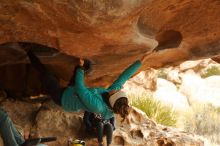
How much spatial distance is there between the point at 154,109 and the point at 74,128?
13.5ft

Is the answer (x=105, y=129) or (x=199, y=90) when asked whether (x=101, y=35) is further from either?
(x=199, y=90)

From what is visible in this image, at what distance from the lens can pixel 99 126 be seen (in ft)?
21.9

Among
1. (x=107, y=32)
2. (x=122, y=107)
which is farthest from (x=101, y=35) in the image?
(x=122, y=107)

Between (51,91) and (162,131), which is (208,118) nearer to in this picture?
(162,131)

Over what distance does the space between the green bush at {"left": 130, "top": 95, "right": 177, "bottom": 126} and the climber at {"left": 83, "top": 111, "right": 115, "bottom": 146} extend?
12.8 ft


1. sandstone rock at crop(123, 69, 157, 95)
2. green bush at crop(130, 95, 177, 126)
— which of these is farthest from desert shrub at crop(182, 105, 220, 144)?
green bush at crop(130, 95, 177, 126)

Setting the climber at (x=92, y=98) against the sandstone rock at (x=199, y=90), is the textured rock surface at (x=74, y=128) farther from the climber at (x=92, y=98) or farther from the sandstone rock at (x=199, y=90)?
the sandstone rock at (x=199, y=90)

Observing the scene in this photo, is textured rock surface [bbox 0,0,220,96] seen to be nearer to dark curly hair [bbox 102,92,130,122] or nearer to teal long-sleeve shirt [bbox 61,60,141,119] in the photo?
teal long-sleeve shirt [bbox 61,60,141,119]

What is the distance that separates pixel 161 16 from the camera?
18.9ft

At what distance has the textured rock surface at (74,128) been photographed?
682 centimetres

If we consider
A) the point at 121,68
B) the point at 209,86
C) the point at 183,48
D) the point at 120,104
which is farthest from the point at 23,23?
the point at 209,86

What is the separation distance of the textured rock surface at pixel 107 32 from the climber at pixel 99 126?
777 millimetres

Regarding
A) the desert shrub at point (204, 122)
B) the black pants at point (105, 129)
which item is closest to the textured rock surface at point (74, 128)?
the black pants at point (105, 129)

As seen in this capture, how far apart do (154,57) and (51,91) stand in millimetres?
2587
